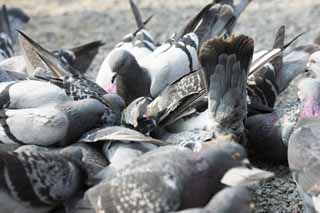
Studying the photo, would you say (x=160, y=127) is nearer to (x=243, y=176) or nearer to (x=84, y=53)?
(x=243, y=176)

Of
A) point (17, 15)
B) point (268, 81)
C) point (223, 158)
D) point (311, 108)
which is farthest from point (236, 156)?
point (17, 15)

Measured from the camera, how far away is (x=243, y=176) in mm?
2562

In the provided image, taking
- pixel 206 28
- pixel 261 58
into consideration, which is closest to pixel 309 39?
pixel 206 28

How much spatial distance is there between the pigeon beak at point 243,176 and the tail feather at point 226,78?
0.86 m

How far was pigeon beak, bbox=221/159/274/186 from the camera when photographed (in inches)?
100

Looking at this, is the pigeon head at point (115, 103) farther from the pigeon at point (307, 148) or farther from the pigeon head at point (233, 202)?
the pigeon head at point (233, 202)

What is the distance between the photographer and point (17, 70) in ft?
15.8

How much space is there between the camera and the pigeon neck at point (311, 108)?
132 inches

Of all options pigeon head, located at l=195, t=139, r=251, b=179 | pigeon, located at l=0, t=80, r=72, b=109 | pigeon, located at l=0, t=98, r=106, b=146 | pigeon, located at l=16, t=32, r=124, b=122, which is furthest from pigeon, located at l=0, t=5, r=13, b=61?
pigeon head, located at l=195, t=139, r=251, b=179

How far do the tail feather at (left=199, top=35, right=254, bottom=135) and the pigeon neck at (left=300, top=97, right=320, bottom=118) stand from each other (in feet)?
1.19

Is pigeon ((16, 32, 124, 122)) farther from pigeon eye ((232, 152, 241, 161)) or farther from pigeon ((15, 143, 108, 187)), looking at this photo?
pigeon eye ((232, 152, 241, 161))

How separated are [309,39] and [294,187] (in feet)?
9.48

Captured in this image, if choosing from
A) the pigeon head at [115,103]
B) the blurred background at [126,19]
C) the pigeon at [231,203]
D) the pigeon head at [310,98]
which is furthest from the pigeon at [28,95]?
the blurred background at [126,19]

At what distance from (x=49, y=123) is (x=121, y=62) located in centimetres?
91
